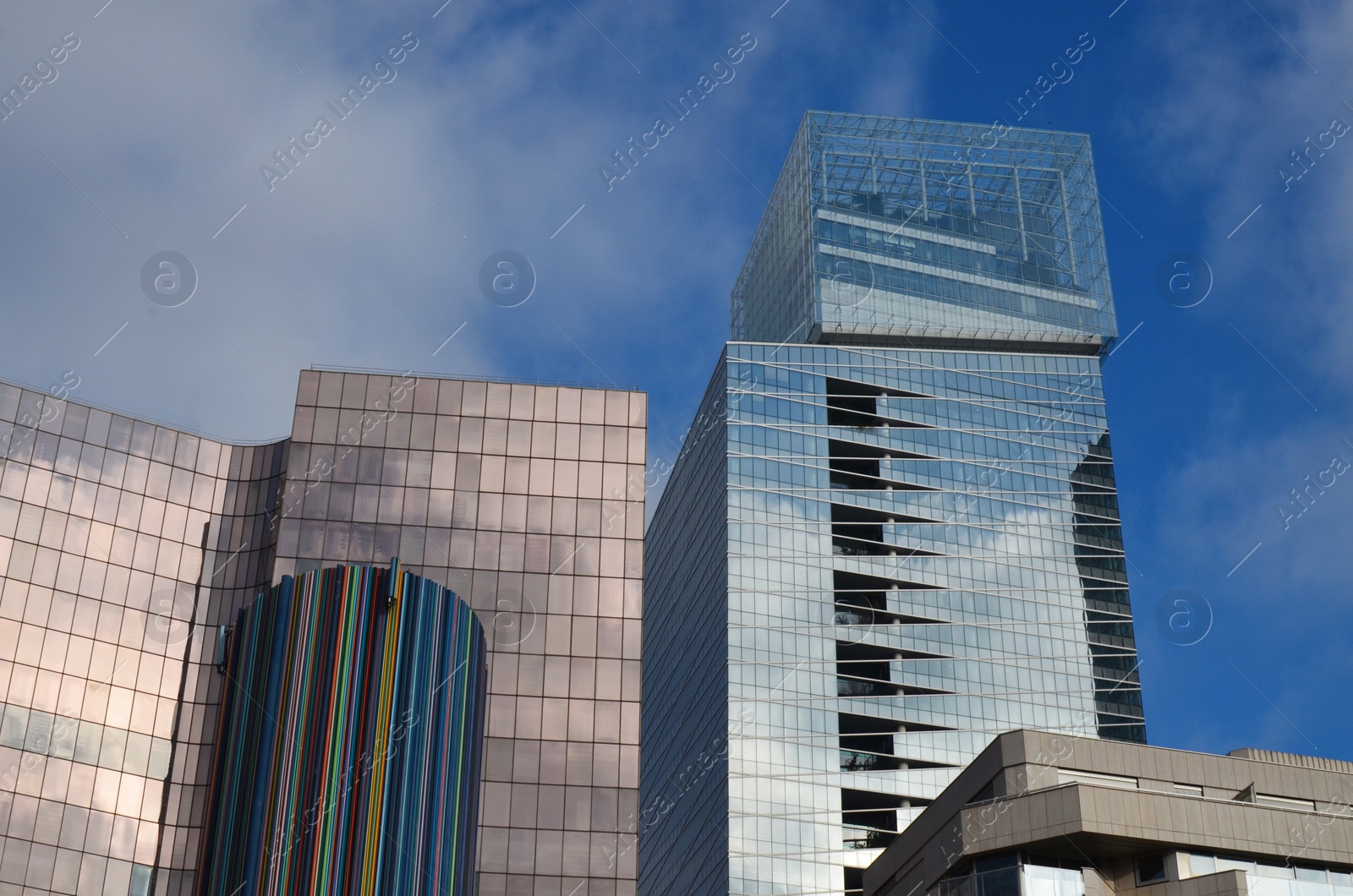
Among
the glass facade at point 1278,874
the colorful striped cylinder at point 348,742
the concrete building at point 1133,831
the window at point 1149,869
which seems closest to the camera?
the colorful striped cylinder at point 348,742

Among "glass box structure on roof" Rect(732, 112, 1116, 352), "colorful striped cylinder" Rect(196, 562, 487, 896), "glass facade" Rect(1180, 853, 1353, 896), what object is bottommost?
"glass facade" Rect(1180, 853, 1353, 896)

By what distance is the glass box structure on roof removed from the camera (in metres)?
175

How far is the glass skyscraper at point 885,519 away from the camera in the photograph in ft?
488

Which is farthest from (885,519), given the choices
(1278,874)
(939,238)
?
(1278,874)

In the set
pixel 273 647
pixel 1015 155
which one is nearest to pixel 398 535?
pixel 273 647

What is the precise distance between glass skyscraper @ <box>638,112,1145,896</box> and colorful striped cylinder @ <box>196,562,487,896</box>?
77.1m

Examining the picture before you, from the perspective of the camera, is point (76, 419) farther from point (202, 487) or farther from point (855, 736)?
point (855, 736)

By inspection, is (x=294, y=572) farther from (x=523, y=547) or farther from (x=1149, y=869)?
(x=1149, y=869)

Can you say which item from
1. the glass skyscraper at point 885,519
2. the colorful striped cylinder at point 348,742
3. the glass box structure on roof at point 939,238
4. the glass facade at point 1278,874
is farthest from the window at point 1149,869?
the glass box structure on roof at point 939,238

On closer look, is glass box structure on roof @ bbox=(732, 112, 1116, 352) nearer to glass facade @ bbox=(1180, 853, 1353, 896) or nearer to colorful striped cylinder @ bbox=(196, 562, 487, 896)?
colorful striped cylinder @ bbox=(196, 562, 487, 896)

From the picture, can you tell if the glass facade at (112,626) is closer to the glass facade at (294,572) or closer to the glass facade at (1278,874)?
the glass facade at (294,572)

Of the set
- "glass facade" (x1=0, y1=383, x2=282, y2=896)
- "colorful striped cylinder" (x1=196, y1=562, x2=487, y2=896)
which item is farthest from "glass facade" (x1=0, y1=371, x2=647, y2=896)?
"colorful striped cylinder" (x1=196, y1=562, x2=487, y2=896)

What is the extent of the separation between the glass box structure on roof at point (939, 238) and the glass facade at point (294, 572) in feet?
310

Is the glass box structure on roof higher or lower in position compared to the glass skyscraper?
higher
